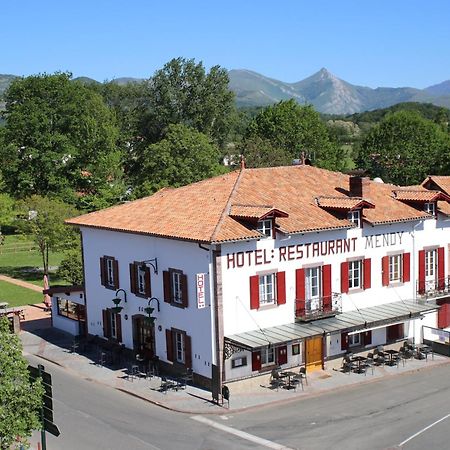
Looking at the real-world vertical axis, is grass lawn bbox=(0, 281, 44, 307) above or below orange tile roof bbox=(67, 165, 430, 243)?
below

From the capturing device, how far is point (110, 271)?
119 feet

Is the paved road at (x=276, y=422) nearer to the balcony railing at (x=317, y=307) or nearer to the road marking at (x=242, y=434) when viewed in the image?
the road marking at (x=242, y=434)

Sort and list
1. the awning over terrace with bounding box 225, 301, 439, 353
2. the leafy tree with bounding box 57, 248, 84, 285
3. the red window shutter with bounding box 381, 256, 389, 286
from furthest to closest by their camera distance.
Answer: the leafy tree with bounding box 57, 248, 84, 285 → the red window shutter with bounding box 381, 256, 389, 286 → the awning over terrace with bounding box 225, 301, 439, 353

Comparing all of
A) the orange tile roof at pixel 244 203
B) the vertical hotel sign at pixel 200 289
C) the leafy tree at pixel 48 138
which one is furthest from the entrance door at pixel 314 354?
the leafy tree at pixel 48 138

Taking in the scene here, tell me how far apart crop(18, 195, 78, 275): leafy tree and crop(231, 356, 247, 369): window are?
25041 millimetres

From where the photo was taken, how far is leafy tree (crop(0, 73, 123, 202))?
68.6 metres

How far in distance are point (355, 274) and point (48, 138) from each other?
42954 millimetres

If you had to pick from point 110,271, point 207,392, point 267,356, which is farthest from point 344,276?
point 110,271

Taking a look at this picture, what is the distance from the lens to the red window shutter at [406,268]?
3617 centimetres

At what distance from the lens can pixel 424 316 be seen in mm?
34969

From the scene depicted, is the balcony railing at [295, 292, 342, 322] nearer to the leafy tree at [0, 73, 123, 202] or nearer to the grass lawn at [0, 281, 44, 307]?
the grass lawn at [0, 281, 44, 307]

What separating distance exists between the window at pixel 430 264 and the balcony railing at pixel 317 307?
21.0 ft

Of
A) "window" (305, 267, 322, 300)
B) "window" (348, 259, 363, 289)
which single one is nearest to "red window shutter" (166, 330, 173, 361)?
"window" (305, 267, 322, 300)

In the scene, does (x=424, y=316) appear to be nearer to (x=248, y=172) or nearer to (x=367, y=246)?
(x=367, y=246)
